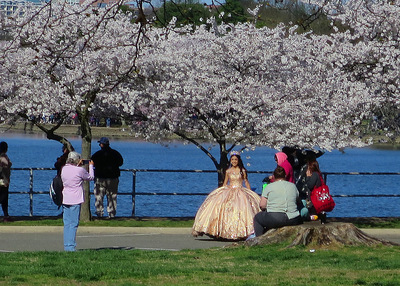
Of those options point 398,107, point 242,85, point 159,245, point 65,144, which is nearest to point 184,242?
point 159,245

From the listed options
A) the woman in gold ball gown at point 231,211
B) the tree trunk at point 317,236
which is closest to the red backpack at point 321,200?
the tree trunk at point 317,236

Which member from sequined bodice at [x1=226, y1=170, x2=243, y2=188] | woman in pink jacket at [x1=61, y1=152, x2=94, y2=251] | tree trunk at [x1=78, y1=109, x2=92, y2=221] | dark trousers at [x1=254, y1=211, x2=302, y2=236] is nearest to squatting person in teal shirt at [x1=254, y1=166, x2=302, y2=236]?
dark trousers at [x1=254, y1=211, x2=302, y2=236]

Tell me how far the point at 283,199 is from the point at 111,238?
16.0 feet

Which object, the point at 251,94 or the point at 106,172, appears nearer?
the point at 106,172

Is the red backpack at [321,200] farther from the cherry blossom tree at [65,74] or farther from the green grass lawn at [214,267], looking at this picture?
the cherry blossom tree at [65,74]

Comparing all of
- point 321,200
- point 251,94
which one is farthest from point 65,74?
point 321,200

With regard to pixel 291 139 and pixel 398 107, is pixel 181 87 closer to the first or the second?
pixel 291 139

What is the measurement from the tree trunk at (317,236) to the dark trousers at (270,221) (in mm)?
225

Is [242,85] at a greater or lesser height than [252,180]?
greater

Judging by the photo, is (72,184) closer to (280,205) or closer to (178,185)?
(280,205)

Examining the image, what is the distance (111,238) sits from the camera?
17.5 meters

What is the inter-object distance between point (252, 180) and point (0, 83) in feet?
103

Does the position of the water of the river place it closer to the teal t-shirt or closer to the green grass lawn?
the teal t-shirt

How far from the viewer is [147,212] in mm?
30797
